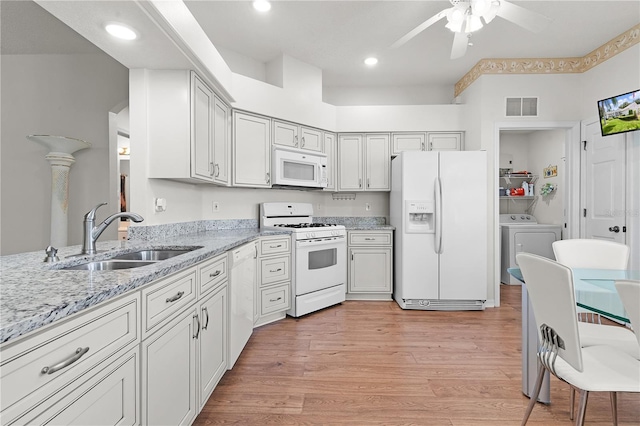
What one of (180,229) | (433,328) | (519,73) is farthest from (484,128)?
(180,229)

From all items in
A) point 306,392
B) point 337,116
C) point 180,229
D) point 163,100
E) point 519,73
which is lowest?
point 306,392

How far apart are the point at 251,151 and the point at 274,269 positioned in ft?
4.23

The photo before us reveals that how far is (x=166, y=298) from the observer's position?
1299 millimetres

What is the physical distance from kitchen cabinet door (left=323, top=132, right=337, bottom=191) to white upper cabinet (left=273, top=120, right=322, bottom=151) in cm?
13

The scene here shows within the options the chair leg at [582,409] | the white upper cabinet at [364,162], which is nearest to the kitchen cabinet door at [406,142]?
the white upper cabinet at [364,162]

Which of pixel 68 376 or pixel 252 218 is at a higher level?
pixel 252 218

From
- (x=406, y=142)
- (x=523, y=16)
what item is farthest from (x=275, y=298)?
(x=523, y=16)

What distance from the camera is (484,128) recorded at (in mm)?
3689

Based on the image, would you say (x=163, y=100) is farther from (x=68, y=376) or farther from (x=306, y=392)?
(x=306, y=392)

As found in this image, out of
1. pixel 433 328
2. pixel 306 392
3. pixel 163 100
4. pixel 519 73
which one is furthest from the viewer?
pixel 519 73

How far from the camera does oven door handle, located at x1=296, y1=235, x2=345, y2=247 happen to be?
3285 millimetres

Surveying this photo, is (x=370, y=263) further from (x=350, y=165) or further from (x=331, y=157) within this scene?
(x=331, y=157)

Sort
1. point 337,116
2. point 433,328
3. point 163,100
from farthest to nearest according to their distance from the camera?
1. point 337,116
2. point 433,328
3. point 163,100

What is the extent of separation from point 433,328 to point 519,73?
10.3 ft
